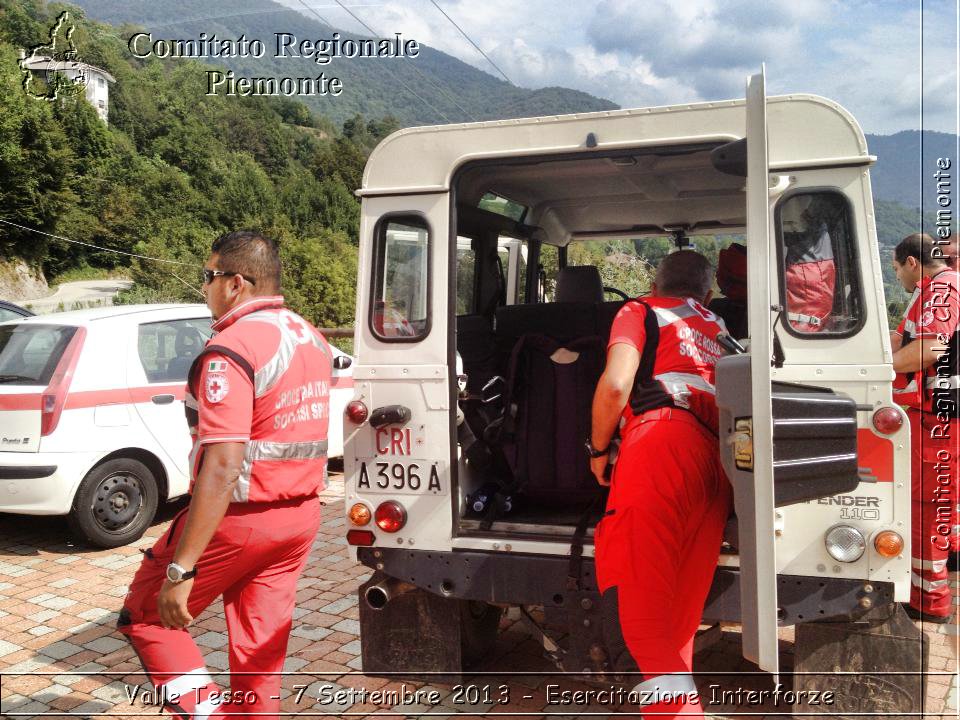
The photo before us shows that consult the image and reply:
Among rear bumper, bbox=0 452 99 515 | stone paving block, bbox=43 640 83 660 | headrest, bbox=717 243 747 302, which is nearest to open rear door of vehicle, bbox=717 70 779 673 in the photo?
headrest, bbox=717 243 747 302

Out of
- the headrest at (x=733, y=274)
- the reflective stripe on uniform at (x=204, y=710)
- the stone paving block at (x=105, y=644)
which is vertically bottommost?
the stone paving block at (x=105, y=644)

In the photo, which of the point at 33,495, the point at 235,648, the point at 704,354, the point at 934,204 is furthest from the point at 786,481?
the point at 33,495

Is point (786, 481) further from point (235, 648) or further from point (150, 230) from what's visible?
point (150, 230)

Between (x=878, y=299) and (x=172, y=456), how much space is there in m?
5.44

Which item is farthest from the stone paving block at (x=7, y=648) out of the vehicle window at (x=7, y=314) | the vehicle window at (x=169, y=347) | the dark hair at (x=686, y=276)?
the vehicle window at (x=7, y=314)

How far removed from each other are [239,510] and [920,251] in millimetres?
4401

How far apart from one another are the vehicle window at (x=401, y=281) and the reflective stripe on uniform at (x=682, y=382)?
121 centimetres

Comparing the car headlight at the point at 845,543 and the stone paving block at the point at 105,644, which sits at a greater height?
the car headlight at the point at 845,543

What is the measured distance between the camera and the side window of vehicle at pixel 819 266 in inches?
136

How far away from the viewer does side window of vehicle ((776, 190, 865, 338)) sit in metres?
3.46

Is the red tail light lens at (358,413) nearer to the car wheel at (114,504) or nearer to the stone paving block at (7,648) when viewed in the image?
the stone paving block at (7,648)

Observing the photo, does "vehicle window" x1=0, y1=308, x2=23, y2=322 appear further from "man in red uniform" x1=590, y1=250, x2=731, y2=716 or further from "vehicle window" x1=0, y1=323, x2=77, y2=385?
"man in red uniform" x1=590, y1=250, x2=731, y2=716

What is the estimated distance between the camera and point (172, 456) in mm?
6938

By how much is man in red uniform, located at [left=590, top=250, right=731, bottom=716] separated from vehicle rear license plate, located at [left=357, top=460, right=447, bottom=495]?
80 centimetres
